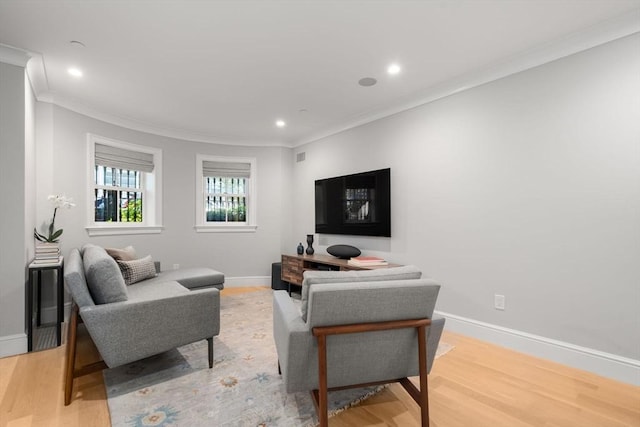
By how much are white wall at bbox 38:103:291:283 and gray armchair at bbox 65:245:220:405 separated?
1.96 metres

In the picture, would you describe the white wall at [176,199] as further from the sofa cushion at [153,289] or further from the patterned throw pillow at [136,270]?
the sofa cushion at [153,289]

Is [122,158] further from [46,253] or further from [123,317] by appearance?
[123,317]

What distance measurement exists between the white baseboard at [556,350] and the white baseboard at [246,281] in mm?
3186

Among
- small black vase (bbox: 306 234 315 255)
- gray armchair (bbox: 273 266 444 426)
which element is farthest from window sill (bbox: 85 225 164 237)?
gray armchair (bbox: 273 266 444 426)

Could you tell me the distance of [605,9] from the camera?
218 centimetres

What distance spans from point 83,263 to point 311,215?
3.24 metres

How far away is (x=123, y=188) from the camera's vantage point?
460cm

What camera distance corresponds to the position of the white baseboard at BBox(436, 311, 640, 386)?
7.45 ft

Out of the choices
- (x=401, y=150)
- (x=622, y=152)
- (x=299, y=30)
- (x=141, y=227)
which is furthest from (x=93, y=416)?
(x=622, y=152)


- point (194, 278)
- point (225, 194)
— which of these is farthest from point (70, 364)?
point (225, 194)

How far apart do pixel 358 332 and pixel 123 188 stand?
4342mm

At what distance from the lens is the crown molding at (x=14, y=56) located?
2609 millimetres

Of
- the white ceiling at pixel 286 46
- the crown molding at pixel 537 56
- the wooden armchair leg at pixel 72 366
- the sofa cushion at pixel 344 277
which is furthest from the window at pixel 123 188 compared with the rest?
the sofa cushion at pixel 344 277

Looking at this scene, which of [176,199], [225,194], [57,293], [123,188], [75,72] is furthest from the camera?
[225,194]
